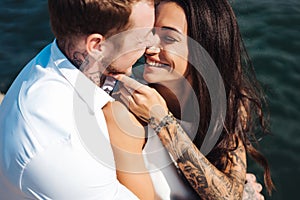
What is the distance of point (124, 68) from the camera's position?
244cm

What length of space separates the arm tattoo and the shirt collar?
67cm

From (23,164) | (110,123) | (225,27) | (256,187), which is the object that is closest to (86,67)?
(110,123)

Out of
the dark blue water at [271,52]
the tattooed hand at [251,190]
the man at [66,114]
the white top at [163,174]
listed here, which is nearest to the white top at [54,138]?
the man at [66,114]

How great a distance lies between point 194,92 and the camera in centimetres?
313

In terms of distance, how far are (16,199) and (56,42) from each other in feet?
2.30

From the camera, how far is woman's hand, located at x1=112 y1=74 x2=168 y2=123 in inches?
103

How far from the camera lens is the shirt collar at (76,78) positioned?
211 cm

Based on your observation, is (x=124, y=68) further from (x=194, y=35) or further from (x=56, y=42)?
(x=194, y=35)

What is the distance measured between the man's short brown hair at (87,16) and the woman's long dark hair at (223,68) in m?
0.77

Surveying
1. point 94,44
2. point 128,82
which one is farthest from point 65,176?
point 128,82

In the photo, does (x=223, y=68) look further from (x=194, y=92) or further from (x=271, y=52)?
(x=271, y=52)

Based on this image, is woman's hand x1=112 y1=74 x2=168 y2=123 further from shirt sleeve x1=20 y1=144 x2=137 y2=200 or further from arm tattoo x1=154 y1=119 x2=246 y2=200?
shirt sleeve x1=20 y1=144 x2=137 y2=200

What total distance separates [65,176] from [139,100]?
78 cm

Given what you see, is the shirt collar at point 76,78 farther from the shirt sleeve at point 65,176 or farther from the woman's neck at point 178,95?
the woman's neck at point 178,95
